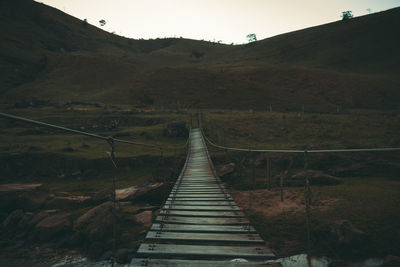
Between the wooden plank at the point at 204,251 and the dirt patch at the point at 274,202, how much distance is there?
177 inches

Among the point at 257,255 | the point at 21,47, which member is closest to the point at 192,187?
the point at 257,255

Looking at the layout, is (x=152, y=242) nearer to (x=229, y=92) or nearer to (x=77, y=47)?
(x=229, y=92)

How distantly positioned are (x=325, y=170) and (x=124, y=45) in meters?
129

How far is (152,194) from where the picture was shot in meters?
10.1

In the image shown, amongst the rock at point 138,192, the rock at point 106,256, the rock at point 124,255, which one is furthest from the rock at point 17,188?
the rock at point 124,255

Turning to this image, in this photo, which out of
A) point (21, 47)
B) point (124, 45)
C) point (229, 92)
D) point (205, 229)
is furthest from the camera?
point (124, 45)

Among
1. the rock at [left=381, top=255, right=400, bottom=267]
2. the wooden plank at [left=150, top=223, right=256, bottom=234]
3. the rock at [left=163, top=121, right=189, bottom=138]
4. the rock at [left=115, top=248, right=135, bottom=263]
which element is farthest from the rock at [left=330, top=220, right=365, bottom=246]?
the rock at [left=163, top=121, right=189, bottom=138]

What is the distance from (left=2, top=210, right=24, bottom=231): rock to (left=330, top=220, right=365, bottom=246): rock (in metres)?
10.1

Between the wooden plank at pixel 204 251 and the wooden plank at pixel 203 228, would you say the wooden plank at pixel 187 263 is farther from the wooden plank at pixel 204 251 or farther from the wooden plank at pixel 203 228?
the wooden plank at pixel 203 228

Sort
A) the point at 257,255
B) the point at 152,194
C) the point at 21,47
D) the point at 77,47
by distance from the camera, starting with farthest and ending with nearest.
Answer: the point at 77,47 < the point at 21,47 < the point at 152,194 < the point at 257,255

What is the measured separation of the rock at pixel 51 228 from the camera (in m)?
8.41

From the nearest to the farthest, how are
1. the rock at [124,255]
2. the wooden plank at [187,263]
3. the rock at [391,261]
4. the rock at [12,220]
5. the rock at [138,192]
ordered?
the wooden plank at [187,263] → the rock at [391,261] → the rock at [124,255] → the rock at [12,220] → the rock at [138,192]

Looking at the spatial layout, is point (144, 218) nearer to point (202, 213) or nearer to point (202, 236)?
point (202, 213)

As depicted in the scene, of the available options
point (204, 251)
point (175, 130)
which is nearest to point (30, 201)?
point (204, 251)
